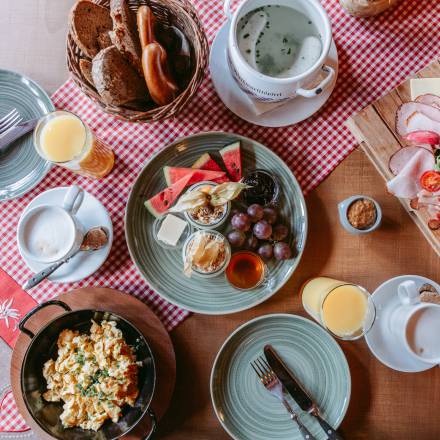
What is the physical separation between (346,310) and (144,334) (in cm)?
63

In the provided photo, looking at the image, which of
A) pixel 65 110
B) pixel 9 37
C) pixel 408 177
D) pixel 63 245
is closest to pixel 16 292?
pixel 63 245

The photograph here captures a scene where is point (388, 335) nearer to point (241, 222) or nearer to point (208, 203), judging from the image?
point (241, 222)

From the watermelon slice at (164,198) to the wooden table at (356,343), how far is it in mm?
366

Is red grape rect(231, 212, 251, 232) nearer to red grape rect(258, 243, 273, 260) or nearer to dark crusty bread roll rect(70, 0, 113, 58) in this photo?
red grape rect(258, 243, 273, 260)

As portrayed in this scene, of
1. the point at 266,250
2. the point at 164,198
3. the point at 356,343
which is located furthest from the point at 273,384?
the point at 164,198

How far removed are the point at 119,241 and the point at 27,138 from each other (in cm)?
45

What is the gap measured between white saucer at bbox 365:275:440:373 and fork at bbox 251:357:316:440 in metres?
0.31

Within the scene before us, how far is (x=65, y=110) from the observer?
1636 mm

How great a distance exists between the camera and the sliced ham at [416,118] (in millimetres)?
1516

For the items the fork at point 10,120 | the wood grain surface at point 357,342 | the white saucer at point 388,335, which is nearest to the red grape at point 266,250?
the wood grain surface at point 357,342

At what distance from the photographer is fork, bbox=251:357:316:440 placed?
159 cm

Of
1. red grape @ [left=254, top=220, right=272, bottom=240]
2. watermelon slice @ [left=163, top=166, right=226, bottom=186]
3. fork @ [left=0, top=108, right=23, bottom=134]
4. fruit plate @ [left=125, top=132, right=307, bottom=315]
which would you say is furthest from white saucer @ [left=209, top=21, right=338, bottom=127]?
fork @ [left=0, top=108, right=23, bottom=134]

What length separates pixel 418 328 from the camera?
4.99 feet

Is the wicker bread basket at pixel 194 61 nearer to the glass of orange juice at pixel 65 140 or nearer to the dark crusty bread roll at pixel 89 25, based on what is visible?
the dark crusty bread roll at pixel 89 25
